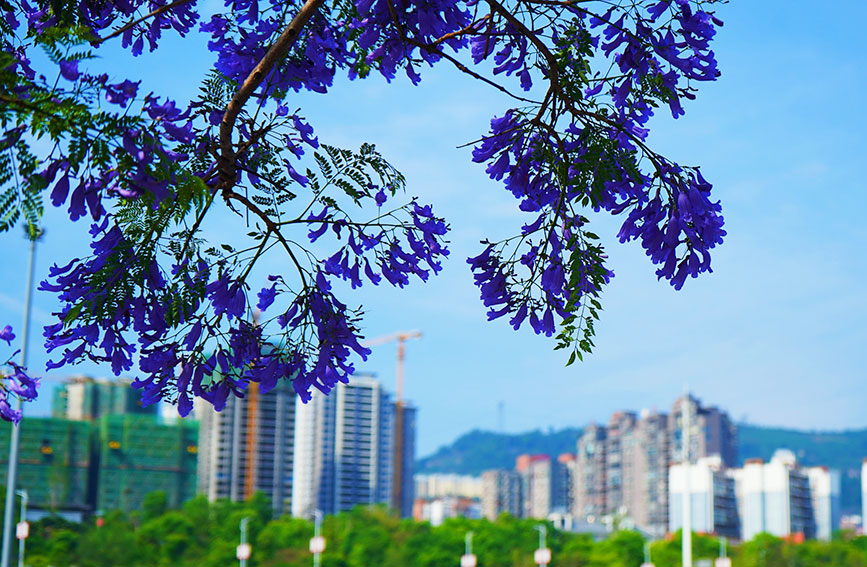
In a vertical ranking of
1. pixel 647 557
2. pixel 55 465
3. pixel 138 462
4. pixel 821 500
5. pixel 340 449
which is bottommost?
pixel 647 557

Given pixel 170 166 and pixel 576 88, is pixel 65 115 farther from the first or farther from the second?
pixel 576 88

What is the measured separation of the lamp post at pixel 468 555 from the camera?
45.5m

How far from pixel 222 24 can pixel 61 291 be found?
87cm

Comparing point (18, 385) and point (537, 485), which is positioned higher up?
point (18, 385)

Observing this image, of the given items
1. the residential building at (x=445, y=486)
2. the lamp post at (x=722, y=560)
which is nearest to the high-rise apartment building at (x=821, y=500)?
the lamp post at (x=722, y=560)

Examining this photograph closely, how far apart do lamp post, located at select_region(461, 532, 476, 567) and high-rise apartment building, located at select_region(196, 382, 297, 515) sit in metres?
24.0

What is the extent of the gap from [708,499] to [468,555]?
127 ft

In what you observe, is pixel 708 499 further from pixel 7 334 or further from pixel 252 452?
pixel 7 334

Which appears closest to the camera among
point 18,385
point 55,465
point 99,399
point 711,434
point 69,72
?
point 69,72

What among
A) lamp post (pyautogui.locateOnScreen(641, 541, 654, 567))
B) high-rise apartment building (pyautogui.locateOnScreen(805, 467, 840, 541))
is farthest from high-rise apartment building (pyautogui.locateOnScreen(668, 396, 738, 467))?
lamp post (pyautogui.locateOnScreen(641, 541, 654, 567))

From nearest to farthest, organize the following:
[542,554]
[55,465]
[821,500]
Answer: [542,554], [55,465], [821,500]

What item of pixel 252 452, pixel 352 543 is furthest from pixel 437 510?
pixel 352 543

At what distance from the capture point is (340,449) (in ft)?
306

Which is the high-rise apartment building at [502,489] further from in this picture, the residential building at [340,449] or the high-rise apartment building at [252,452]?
the high-rise apartment building at [252,452]
